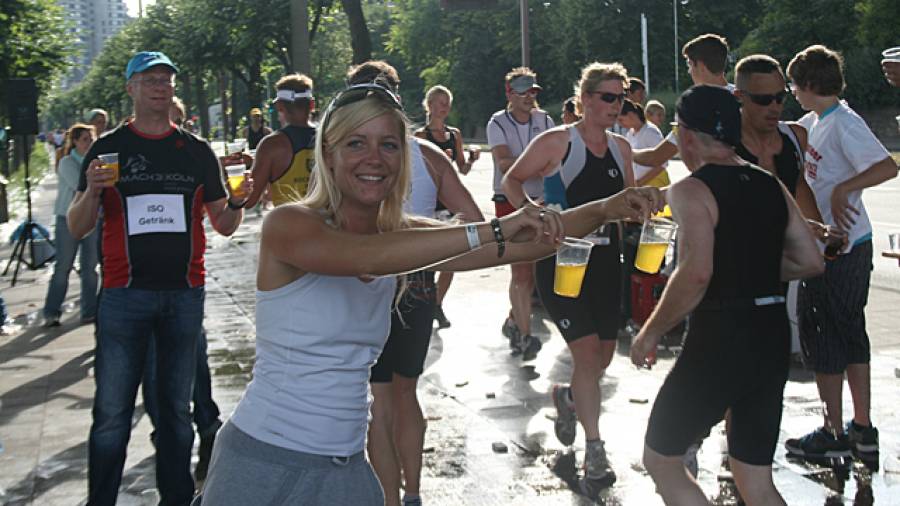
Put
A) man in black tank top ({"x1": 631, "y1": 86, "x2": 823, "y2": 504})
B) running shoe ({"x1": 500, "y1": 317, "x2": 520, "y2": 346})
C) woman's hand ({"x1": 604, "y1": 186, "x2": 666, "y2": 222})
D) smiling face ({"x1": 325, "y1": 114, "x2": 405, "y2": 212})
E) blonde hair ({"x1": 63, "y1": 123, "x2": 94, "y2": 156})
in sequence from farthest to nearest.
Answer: blonde hair ({"x1": 63, "y1": 123, "x2": 94, "y2": 156}), running shoe ({"x1": 500, "y1": 317, "x2": 520, "y2": 346}), man in black tank top ({"x1": 631, "y1": 86, "x2": 823, "y2": 504}), woman's hand ({"x1": 604, "y1": 186, "x2": 666, "y2": 222}), smiling face ({"x1": 325, "y1": 114, "x2": 405, "y2": 212})

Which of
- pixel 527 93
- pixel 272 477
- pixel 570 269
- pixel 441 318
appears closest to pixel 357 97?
pixel 272 477

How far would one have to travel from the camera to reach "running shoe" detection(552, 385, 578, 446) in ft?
20.9

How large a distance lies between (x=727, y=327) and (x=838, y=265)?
2.38 meters

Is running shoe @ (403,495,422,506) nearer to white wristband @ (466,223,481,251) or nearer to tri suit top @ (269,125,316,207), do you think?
tri suit top @ (269,125,316,207)

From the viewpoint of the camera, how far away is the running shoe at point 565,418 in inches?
251

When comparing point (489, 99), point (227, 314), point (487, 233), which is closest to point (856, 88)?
point (489, 99)

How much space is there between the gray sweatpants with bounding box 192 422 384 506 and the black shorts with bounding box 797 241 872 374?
377 centimetres

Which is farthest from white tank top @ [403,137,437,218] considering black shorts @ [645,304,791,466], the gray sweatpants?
the gray sweatpants

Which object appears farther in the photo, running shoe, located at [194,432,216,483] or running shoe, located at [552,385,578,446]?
running shoe, located at [552,385,578,446]

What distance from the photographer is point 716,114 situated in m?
4.10

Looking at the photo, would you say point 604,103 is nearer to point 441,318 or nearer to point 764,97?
point 764,97

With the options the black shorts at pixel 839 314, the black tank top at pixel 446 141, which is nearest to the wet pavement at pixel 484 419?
the black shorts at pixel 839 314

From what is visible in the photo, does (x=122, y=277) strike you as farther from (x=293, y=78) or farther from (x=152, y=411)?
(x=293, y=78)

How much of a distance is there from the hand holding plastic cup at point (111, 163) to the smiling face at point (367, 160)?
2197mm
